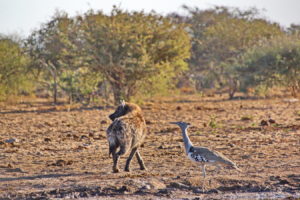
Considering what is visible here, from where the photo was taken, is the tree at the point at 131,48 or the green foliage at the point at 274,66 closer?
the tree at the point at 131,48

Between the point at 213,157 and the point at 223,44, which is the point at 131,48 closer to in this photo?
the point at 223,44

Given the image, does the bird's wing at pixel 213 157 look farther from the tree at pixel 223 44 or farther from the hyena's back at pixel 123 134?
the tree at pixel 223 44

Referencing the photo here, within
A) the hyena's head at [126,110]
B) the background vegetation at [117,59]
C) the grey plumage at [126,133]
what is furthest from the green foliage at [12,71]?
the grey plumage at [126,133]

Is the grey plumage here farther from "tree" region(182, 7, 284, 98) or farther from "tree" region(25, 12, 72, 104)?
"tree" region(182, 7, 284, 98)

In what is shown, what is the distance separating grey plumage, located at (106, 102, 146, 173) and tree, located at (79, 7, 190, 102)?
1321 cm

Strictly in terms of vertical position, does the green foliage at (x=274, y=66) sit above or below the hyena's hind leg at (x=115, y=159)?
above

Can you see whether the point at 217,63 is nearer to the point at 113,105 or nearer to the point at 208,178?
the point at 113,105

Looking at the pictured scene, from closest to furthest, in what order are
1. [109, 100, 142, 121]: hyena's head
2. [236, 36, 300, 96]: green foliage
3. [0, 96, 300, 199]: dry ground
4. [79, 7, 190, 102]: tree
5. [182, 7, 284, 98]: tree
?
1. [0, 96, 300, 199]: dry ground
2. [109, 100, 142, 121]: hyena's head
3. [79, 7, 190, 102]: tree
4. [236, 36, 300, 96]: green foliage
5. [182, 7, 284, 98]: tree

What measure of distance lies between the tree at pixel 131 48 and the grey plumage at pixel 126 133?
1321 cm

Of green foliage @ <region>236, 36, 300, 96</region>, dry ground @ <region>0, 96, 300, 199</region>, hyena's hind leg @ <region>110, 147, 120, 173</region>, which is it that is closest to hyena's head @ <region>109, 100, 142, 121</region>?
hyena's hind leg @ <region>110, 147, 120, 173</region>

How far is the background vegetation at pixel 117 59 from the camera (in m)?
23.1

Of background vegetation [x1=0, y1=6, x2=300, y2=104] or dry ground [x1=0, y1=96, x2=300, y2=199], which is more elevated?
background vegetation [x1=0, y1=6, x2=300, y2=104]

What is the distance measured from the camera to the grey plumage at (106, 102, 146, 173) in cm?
909

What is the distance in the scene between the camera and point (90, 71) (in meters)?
24.0
